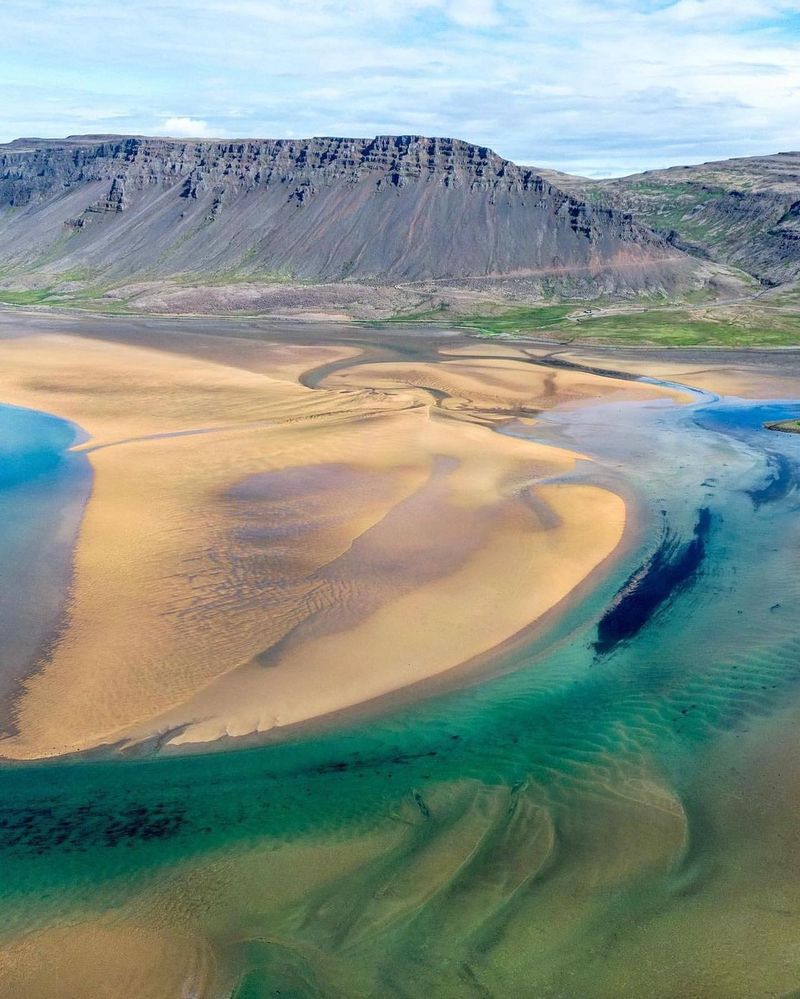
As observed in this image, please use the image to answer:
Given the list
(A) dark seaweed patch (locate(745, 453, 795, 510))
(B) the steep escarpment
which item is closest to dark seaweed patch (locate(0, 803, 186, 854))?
(A) dark seaweed patch (locate(745, 453, 795, 510))

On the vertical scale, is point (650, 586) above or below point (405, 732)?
above

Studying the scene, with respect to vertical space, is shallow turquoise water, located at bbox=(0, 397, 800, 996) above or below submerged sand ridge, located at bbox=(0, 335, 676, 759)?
below

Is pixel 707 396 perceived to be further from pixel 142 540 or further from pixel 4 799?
pixel 4 799

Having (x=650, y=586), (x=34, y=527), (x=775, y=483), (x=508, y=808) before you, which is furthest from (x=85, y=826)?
(x=775, y=483)

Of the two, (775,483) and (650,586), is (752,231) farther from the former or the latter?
(650,586)

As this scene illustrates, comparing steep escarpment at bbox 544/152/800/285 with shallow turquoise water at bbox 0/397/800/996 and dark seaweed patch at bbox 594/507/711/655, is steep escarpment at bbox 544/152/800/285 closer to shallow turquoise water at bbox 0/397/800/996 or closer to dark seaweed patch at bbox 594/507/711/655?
dark seaweed patch at bbox 594/507/711/655

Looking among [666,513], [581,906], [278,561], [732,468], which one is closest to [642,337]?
[732,468]

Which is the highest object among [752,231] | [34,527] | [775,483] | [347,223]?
[752,231]
